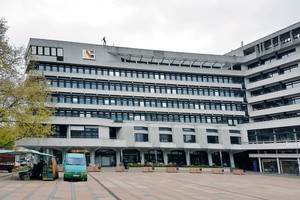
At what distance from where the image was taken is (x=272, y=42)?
6134 centimetres

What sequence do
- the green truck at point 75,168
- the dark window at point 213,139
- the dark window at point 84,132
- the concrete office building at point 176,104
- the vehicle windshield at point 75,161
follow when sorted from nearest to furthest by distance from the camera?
the green truck at point 75,168, the vehicle windshield at point 75,161, the dark window at point 84,132, the concrete office building at point 176,104, the dark window at point 213,139

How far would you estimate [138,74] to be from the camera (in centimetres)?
6278

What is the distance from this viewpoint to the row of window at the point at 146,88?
5714 cm

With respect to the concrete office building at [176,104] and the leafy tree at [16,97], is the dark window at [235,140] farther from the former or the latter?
the leafy tree at [16,97]

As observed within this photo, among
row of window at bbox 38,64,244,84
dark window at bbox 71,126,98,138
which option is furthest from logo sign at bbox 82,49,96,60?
dark window at bbox 71,126,98,138

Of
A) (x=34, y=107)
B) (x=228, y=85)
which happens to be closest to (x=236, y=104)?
(x=228, y=85)

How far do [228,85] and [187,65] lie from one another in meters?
10.9

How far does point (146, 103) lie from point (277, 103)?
27.7 m

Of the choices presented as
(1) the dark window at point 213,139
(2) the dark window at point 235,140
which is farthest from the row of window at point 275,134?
(1) the dark window at point 213,139

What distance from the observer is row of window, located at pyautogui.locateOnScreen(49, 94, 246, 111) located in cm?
5668

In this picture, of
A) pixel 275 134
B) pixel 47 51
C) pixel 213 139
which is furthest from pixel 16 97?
pixel 275 134

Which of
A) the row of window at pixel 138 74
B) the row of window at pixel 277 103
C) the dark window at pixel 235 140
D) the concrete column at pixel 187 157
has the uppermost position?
the row of window at pixel 138 74

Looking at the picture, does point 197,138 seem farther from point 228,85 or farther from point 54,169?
point 54,169

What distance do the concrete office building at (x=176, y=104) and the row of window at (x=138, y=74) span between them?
0.62 feet
